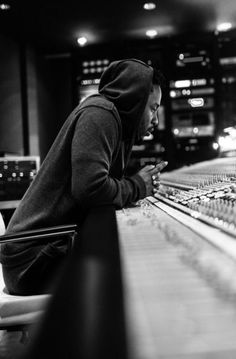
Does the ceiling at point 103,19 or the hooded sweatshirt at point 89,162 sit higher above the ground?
the ceiling at point 103,19

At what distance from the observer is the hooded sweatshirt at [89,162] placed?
1407mm

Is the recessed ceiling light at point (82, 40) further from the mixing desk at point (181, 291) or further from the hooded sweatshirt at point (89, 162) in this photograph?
the mixing desk at point (181, 291)

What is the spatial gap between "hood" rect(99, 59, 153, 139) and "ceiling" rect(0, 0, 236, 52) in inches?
139

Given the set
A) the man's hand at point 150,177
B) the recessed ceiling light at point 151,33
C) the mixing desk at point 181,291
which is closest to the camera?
the mixing desk at point 181,291

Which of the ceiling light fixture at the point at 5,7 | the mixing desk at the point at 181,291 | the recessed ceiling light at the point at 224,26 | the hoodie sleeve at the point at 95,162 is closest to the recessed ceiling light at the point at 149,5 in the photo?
the recessed ceiling light at the point at 224,26

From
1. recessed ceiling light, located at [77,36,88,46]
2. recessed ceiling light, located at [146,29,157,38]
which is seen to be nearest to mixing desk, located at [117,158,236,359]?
recessed ceiling light, located at [146,29,157,38]

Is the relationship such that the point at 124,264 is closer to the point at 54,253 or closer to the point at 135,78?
the point at 54,253

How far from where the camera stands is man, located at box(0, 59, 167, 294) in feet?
4.63

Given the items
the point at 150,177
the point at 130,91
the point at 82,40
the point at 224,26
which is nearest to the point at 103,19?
the point at 82,40

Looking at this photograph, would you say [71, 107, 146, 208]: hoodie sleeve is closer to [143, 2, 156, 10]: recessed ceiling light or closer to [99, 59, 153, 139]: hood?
[99, 59, 153, 139]: hood

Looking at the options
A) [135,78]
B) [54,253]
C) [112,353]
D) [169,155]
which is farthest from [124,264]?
[169,155]

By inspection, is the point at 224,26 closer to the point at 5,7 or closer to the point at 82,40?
the point at 82,40

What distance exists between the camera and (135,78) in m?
→ 1.71

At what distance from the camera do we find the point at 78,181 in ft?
4.60
